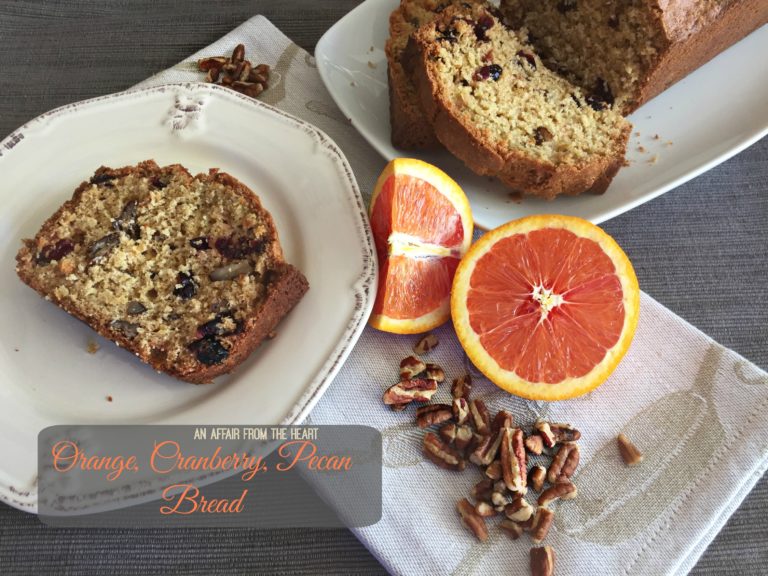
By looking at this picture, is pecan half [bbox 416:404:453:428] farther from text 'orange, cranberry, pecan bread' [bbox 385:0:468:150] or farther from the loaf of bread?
the loaf of bread

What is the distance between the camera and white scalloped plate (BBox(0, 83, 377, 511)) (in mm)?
1792

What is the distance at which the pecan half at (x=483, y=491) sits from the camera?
5.84ft

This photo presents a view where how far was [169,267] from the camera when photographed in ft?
6.21

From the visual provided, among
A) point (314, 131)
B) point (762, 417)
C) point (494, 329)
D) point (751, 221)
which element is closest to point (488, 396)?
point (494, 329)

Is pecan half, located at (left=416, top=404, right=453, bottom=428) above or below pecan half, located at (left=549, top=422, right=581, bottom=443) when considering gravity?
below

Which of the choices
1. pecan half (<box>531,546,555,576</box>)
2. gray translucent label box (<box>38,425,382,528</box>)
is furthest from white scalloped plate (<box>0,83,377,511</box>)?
pecan half (<box>531,546,555,576</box>)

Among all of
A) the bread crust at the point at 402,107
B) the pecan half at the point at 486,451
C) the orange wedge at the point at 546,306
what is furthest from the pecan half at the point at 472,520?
the bread crust at the point at 402,107

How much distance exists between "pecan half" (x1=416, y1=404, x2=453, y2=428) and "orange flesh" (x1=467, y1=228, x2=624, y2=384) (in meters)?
0.21

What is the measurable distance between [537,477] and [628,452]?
0.27 m

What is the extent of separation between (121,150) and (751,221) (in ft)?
7.09

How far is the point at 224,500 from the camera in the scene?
6.12 feet

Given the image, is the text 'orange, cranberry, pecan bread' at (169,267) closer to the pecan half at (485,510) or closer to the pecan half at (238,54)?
the pecan half at (238,54)

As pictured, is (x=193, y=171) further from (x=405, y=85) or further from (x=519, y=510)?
(x=519, y=510)

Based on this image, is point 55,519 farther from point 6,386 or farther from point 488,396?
point 488,396
